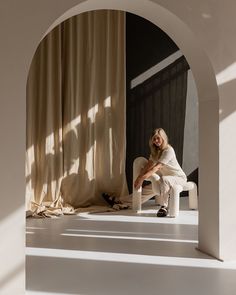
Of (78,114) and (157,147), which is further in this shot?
(78,114)

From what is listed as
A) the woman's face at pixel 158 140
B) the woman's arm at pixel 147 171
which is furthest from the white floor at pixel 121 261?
the woman's face at pixel 158 140

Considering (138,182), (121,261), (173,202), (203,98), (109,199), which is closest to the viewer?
(121,261)

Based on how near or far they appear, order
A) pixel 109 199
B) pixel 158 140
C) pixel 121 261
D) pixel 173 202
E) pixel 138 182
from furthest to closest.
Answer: pixel 109 199 < pixel 138 182 < pixel 158 140 < pixel 173 202 < pixel 121 261

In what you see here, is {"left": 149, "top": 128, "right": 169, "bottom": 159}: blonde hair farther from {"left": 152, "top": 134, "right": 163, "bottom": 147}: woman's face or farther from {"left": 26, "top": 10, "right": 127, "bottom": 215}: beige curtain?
{"left": 26, "top": 10, "right": 127, "bottom": 215}: beige curtain

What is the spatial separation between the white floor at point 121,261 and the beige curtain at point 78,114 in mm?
1065

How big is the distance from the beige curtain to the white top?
1.01 m

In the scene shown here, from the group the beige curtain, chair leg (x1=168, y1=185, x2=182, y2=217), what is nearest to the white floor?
chair leg (x1=168, y1=185, x2=182, y2=217)

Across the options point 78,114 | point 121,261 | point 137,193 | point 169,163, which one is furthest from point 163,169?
point 121,261

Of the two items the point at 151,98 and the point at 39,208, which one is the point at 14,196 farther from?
the point at 151,98

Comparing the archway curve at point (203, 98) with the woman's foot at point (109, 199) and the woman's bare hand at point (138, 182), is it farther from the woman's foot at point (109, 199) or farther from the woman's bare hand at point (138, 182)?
the woman's foot at point (109, 199)

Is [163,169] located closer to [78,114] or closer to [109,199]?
[109,199]

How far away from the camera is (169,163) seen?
A: 557 cm

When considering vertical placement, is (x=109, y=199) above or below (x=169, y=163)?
below

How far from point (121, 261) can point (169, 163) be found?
7.41ft
